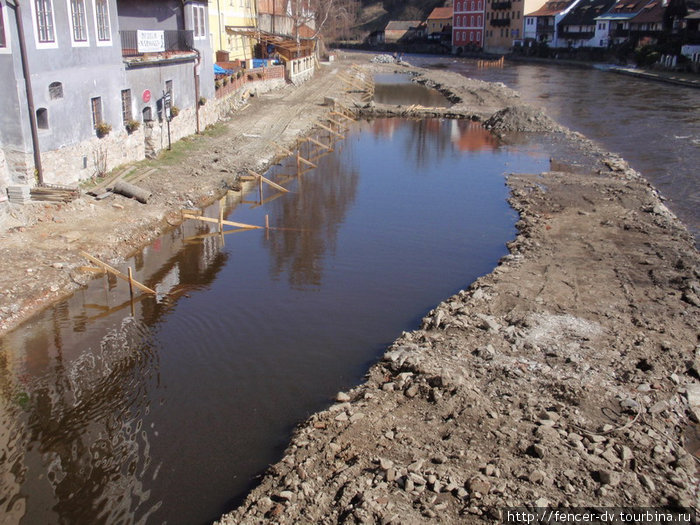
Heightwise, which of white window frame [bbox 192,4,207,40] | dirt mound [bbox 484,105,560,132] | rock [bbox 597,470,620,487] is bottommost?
rock [bbox 597,470,620,487]

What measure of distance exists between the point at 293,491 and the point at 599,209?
18.0 meters

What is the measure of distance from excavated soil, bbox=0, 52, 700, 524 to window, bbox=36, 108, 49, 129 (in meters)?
2.55

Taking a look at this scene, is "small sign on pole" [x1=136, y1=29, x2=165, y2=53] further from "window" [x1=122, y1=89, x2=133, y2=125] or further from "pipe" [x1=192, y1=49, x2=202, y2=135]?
"pipe" [x1=192, y1=49, x2=202, y2=135]

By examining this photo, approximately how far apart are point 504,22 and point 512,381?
111 meters

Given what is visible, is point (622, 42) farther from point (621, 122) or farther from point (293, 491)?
point (293, 491)

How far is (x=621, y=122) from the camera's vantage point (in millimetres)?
44875

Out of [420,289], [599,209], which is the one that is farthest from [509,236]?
[420,289]

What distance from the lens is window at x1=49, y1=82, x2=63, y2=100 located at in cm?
2028

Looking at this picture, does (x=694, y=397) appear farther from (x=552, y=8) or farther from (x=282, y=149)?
(x=552, y=8)

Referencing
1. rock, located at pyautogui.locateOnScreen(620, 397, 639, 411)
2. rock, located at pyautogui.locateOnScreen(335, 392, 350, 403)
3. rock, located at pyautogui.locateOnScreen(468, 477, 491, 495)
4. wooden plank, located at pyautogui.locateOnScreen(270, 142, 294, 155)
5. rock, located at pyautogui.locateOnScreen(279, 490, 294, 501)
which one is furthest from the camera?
wooden plank, located at pyautogui.locateOnScreen(270, 142, 294, 155)

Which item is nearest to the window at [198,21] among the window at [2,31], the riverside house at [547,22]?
the window at [2,31]

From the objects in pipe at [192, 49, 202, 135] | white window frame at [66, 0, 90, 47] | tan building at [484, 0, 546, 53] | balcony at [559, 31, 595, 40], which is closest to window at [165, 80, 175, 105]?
pipe at [192, 49, 202, 135]

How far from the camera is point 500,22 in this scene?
370 feet

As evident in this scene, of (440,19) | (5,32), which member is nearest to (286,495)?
(5,32)
